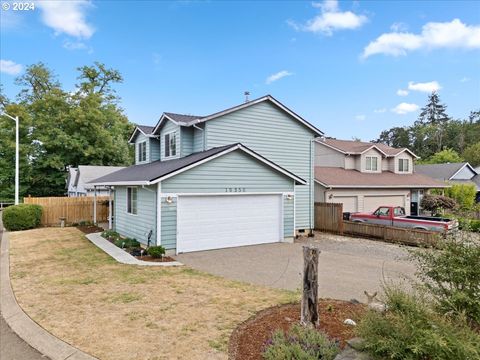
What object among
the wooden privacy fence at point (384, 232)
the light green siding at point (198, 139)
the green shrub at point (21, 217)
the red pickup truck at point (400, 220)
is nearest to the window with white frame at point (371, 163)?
the red pickup truck at point (400, 220)

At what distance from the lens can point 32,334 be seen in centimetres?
526


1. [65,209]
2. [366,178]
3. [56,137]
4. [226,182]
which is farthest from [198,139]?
[56,137]

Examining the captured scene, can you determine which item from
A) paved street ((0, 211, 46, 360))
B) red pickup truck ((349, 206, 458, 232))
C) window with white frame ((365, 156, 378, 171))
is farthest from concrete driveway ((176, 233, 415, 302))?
window with white frame ((365, 156, 378, 171))

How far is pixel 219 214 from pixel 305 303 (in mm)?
8072

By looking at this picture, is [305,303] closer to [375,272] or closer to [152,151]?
[375,272]

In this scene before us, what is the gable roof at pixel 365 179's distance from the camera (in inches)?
792

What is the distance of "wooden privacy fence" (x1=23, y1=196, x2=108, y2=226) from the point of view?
2045 centimetres

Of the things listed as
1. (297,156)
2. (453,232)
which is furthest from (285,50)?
(453,232)

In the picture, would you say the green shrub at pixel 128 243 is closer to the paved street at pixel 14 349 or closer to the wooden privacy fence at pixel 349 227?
the paved street at pixel 14 349

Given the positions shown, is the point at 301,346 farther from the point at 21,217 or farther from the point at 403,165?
the point at 403,165

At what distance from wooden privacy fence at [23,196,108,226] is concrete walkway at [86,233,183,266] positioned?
6.63 metres

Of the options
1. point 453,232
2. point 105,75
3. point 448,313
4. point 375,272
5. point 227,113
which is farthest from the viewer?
point 105,75

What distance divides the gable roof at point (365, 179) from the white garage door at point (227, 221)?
6266mm

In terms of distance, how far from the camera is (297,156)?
17.6 m
